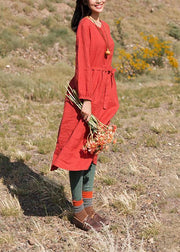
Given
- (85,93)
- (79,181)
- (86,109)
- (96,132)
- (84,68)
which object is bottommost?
(79,181)

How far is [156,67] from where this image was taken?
12289 mm

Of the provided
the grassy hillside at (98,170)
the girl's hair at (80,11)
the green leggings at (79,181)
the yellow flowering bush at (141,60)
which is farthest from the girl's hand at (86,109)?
the yellow flowering bush at (141,60)

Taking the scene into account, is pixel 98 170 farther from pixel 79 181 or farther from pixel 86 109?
pixel 86 109

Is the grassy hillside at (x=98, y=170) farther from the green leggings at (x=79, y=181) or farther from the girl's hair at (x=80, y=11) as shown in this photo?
the girl's hair at (x=80, y=11)

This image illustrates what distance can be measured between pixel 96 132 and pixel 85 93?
319mm

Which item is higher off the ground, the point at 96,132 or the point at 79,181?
A: the point at 96,132

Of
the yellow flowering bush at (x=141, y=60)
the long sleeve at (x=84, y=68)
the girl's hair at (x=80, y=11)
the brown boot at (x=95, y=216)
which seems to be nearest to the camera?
the long sleeve at (x=84, y=68)

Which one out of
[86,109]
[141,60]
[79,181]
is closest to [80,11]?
[86,109]

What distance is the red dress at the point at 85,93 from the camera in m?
2.41

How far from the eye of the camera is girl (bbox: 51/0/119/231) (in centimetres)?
241

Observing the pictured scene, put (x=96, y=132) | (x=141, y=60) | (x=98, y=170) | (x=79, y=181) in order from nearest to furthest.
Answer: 1. (x=96, y=132)
2. (x=79, y=181)
3. (x=98, y=170)
4. (x=141, y=60)

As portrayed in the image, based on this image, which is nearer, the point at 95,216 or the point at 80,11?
the point at 80,11

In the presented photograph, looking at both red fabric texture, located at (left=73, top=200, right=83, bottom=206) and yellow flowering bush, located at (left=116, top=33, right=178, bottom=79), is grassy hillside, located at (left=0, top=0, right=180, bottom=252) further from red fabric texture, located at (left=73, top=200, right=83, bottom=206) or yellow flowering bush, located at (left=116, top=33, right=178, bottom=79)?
yellow flowering bush, located at (left=116, top=33, right=178, bottom=79)

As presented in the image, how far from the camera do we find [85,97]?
2.39m
